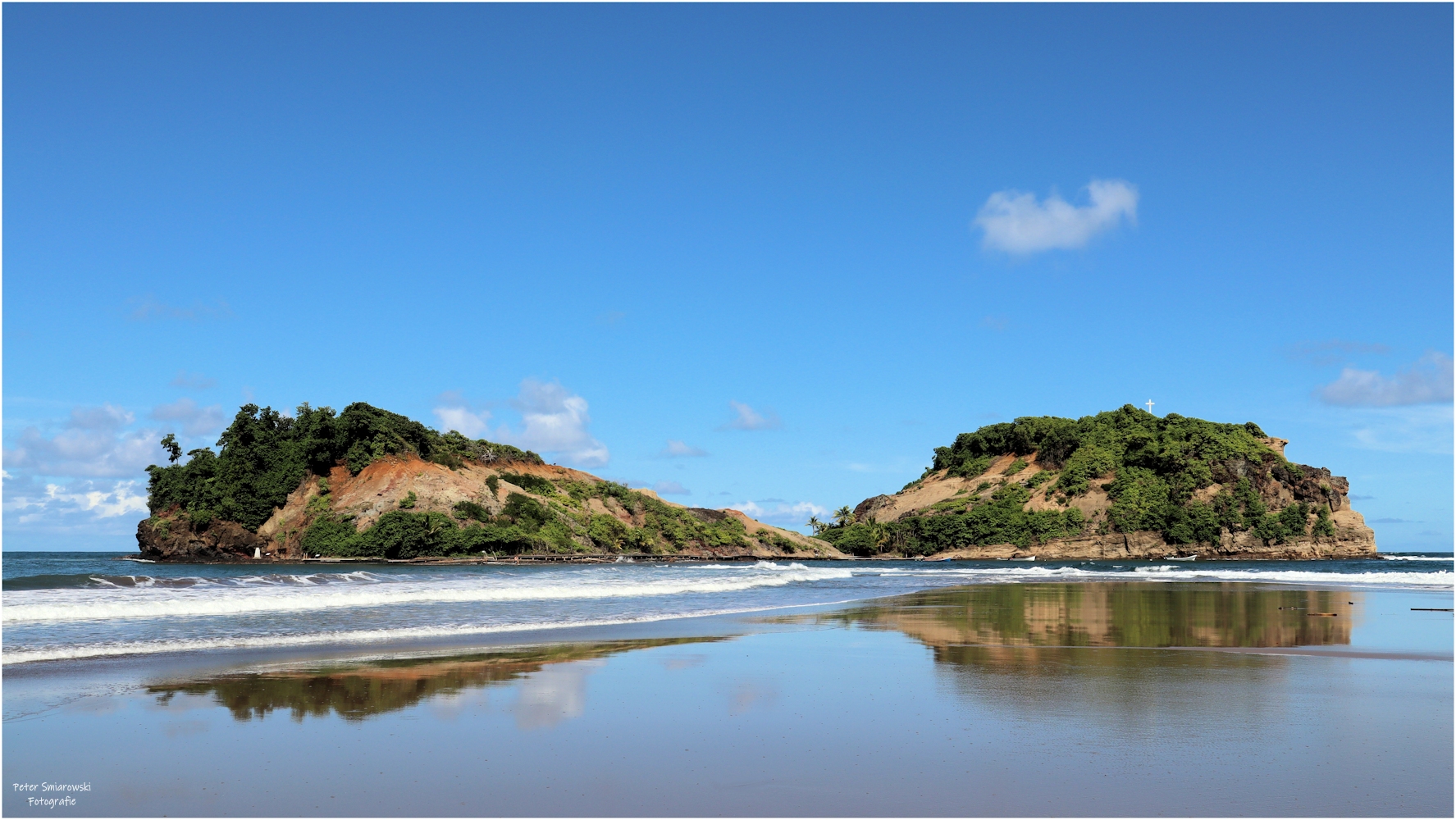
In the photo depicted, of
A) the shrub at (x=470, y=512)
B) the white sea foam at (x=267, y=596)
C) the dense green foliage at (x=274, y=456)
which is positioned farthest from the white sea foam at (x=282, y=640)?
the dense green foliage at (x=274, y=456)

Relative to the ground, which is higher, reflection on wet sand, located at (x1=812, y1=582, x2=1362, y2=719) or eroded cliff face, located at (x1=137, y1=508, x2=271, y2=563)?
reflection on wet sand, located at (x1=812, y1=582, x2=1362, y2=719)

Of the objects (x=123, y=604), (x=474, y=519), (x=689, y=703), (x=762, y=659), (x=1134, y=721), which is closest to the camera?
(x=1134, y=721)

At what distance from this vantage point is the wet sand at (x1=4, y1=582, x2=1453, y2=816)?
6.32 metres

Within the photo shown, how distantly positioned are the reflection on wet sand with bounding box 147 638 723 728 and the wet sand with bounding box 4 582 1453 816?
55mm

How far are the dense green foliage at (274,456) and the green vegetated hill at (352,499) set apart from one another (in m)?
0.12

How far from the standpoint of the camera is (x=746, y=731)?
8531 millimetres

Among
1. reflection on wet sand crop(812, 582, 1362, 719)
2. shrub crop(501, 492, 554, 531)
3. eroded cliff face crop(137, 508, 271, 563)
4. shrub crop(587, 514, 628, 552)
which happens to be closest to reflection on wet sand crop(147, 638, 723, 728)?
reflection on wet sand crop(812, 582, 1362, 719)

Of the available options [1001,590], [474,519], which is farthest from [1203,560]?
[1001,590]

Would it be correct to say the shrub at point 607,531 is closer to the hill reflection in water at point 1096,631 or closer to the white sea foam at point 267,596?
the white sea foam at point 267,596

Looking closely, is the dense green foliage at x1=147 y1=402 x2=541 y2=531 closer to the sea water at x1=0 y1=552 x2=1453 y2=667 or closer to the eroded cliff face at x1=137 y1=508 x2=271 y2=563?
→ the eroded cliff face at x1=137 y1=508 x2=271 y2=563

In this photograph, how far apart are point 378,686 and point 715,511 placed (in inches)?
4622

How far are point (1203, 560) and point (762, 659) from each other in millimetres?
120313

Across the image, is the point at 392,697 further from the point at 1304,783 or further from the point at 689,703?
the point at 1304,783

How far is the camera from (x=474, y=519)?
3629 inches
